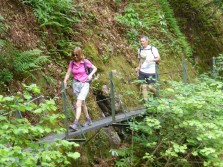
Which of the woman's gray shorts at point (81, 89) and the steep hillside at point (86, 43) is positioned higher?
the steep hillside at point (86, 43)

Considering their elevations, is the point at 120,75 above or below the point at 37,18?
below

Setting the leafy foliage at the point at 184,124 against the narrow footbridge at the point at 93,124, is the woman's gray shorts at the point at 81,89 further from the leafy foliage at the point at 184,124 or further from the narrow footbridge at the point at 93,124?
the leafy foliage at the point at 184,124

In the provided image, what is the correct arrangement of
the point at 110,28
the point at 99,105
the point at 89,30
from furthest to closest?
the point at 110,28, the point at 89,30, the point at 99,105

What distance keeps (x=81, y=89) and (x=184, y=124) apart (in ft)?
6.85

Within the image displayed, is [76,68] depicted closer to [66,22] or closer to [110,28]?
[66,22]

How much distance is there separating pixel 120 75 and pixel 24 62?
11.2ft

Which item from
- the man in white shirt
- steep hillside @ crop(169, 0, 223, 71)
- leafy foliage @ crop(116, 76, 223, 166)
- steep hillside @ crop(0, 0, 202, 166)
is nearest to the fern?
steep hillside @ crop(0, 0, 202, 166)

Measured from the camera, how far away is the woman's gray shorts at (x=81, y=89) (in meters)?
6.87

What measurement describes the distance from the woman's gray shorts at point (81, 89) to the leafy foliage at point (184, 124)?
3.89 ft

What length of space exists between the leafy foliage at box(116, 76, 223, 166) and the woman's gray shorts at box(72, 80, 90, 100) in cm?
119

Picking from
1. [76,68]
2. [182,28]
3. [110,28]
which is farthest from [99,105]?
[182,28]

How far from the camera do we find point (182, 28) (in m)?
15.7

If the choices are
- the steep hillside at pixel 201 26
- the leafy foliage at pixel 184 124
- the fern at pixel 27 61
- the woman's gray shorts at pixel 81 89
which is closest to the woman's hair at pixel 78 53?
the woman's gray shorts at pixel 81 89

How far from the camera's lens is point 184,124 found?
21.4ft
